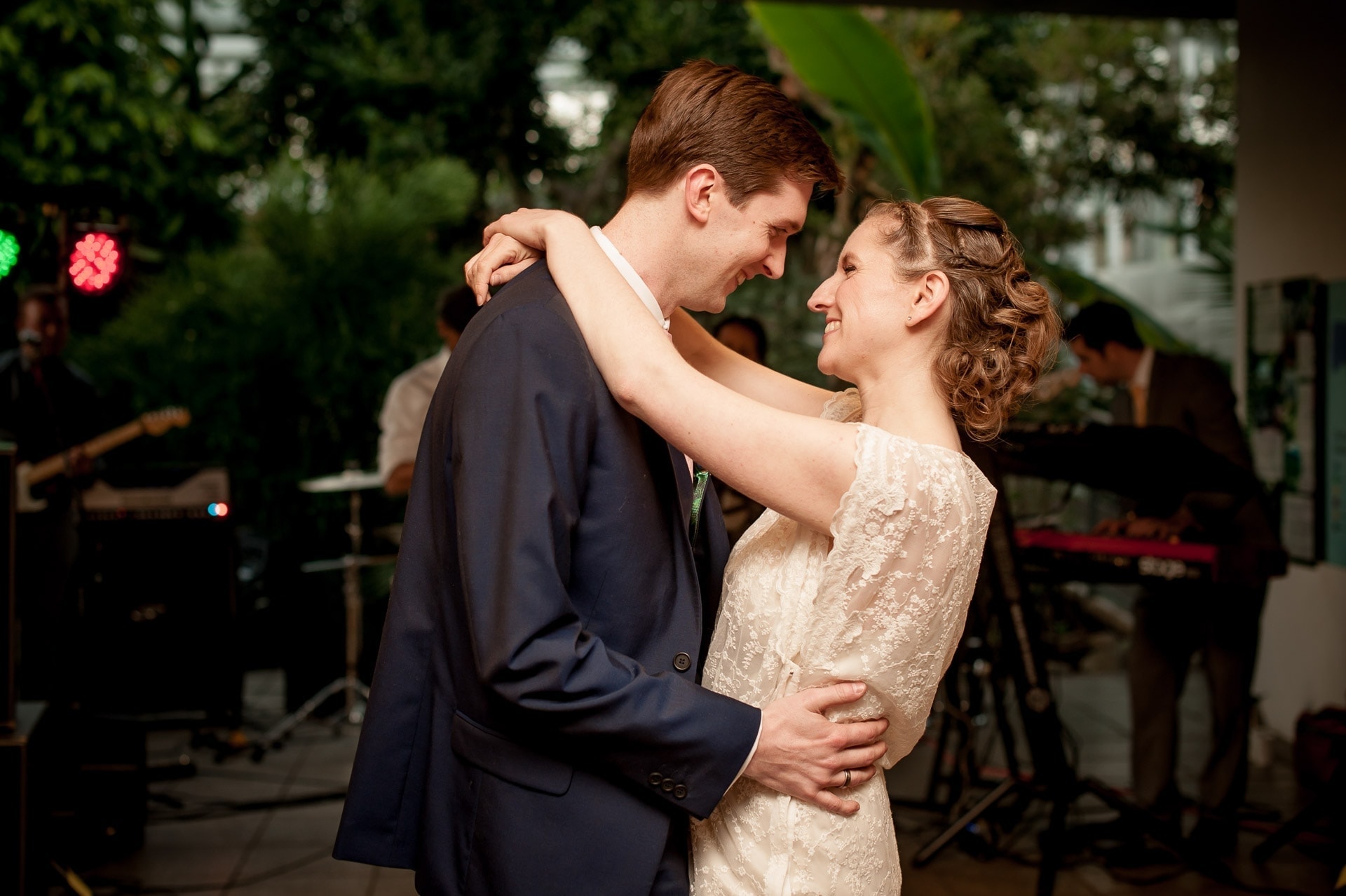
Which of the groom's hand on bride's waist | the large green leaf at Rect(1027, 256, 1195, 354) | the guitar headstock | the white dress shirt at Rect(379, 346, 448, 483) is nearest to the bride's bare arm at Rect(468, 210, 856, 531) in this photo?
the groom's hand on bride's waist

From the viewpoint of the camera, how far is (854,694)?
1436mm

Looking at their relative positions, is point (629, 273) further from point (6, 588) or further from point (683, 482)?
point (6, 588)

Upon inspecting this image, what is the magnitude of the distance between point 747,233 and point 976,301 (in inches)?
13.2

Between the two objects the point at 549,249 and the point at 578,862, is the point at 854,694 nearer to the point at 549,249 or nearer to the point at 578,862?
the point at 578,862

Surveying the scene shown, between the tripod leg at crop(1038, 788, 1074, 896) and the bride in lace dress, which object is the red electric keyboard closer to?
the tripod leg at crop(1038, 788, 1074, 896)

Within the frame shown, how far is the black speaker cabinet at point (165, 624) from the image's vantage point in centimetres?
521

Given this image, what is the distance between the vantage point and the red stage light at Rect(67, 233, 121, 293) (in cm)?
361

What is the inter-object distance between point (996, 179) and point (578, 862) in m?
8.00

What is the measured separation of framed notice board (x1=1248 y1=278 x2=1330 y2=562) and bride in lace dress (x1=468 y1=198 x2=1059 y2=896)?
4.00 metres

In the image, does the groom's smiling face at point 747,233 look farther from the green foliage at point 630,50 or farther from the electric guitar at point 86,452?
the green foliage at point 630,50

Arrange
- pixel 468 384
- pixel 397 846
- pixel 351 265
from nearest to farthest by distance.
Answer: pixel 468 384 < pixel 397 846 < pixel 351 265

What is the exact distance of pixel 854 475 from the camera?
1.41 meters

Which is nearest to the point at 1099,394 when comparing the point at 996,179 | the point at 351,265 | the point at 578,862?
the point at 996,179

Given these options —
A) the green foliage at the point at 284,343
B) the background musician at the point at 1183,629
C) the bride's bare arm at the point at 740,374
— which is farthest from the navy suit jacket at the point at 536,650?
the green foliage at the point at 284,343
